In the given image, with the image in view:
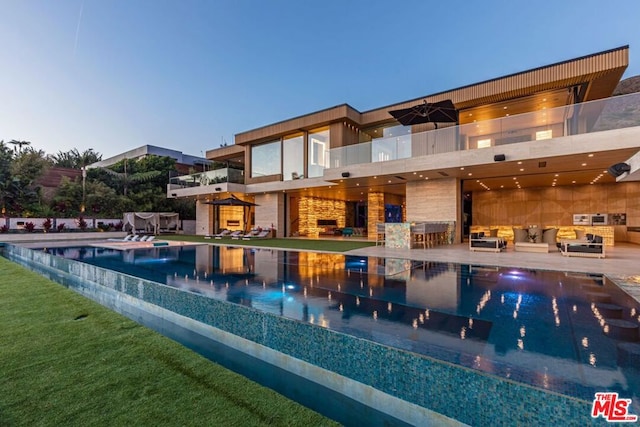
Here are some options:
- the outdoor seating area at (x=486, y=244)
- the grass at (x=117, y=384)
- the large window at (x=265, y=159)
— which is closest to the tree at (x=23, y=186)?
the large window at (x=265, y=159)

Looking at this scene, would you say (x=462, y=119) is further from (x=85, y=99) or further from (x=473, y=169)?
(x=85, y=99)

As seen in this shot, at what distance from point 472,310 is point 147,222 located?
26.9 metres

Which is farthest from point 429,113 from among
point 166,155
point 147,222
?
point 166,155

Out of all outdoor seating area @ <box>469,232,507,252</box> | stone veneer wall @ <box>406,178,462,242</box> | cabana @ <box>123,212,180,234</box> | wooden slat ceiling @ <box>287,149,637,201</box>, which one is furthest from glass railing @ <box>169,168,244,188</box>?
outdoor seating area @ <box>469,232,507,252</box>

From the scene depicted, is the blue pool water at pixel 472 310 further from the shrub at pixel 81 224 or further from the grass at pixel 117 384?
the shrub at pixel 81 224

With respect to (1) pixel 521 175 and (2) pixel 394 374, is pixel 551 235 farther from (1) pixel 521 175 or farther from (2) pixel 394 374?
(2) pixel 394 374

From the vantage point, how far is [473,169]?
1323 centimetres

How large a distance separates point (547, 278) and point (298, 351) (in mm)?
5932

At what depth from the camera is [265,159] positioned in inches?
904

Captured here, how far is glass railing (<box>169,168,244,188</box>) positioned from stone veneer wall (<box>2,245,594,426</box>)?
18.2 metres

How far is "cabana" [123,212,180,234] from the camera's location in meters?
24.8

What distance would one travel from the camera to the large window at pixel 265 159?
73.1 ft

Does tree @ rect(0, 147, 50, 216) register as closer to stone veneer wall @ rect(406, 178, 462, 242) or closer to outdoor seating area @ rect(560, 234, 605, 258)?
stone veneer wall @ rect(406, 178, 462, 242)

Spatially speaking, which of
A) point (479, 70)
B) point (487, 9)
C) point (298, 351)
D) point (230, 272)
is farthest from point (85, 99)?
point (479, 70)
